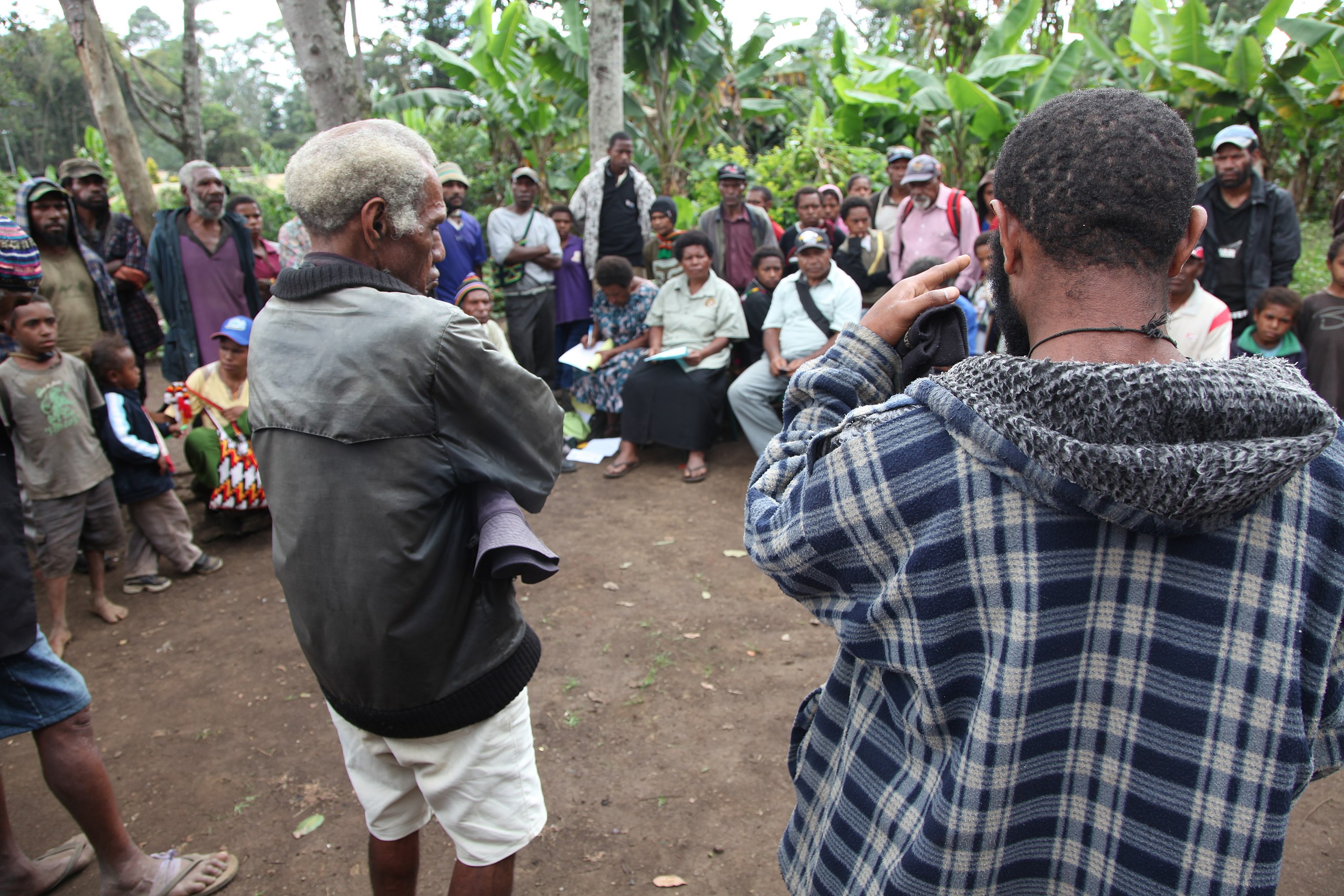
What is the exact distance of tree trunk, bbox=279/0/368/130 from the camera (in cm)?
566

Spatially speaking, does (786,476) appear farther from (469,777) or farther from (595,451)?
(595,451)

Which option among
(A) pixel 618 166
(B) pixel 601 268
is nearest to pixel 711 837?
(B) pixel 601 268

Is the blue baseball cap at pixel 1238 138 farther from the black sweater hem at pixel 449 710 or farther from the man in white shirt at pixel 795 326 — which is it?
the black sweater hem at pixel 449 710

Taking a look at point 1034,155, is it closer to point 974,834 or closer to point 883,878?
point 974,834

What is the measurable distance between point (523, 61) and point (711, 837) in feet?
38.4

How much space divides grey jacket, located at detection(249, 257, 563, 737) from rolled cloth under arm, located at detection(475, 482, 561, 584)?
8 cm

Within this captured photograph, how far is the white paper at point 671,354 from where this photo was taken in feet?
21.2

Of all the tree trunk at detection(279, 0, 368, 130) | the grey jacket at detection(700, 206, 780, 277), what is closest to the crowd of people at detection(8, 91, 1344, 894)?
the tree trunk at detection(279, 0, 368, 130)

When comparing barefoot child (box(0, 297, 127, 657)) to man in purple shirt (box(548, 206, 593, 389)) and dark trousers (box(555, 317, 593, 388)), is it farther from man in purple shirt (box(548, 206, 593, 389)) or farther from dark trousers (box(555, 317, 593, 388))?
dark trousers (box(555, 317, 593, 388))

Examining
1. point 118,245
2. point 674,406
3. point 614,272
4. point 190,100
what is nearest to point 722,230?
point 614,272

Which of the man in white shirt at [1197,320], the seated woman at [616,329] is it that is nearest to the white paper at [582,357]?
the seated woman at [616,329]

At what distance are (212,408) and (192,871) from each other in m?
3.26

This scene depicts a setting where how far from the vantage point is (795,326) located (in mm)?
6160

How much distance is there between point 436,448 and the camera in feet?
5.46
